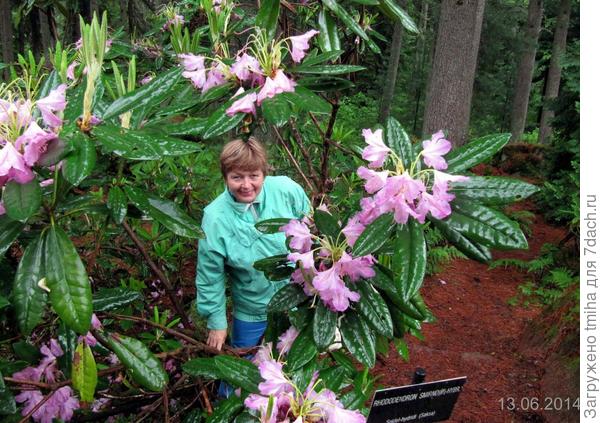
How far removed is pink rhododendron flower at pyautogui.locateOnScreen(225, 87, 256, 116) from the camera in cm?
118

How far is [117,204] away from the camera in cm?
114

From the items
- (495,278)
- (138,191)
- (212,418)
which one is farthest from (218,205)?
(495,278)

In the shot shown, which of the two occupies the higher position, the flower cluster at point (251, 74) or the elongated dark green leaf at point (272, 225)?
the flower cluster at point (251, 74)

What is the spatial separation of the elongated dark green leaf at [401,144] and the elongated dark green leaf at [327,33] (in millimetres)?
417

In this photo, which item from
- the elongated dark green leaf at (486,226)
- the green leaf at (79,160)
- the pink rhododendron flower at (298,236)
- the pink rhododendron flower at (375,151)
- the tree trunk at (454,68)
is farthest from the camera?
the tree trunk at (454,68)

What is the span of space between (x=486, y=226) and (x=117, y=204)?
2.61ft

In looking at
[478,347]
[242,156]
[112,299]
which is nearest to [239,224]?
[242,156]

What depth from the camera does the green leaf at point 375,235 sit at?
1.05 m

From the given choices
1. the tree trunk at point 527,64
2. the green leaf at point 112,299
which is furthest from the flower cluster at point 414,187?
the tree trunk at point 527,64

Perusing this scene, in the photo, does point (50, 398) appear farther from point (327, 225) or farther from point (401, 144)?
point (401, 144)

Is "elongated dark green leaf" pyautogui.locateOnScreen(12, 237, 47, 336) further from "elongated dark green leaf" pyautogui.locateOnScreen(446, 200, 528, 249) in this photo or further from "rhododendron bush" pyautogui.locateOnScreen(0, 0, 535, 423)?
"elongated dark green leaf" pyautogui.locateOnScreen(446, 200, 528, 249)

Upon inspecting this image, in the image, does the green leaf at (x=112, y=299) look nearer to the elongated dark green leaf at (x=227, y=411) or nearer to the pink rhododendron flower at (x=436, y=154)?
the elongated dark green leaf at (x=227, y=411)

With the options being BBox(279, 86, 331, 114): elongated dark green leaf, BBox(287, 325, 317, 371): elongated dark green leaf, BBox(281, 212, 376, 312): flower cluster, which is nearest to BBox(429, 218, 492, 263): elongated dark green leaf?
BBox(281, 212, 376, 312): flower cluster

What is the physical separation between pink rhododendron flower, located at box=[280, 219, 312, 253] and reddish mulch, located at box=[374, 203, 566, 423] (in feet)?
5.43
